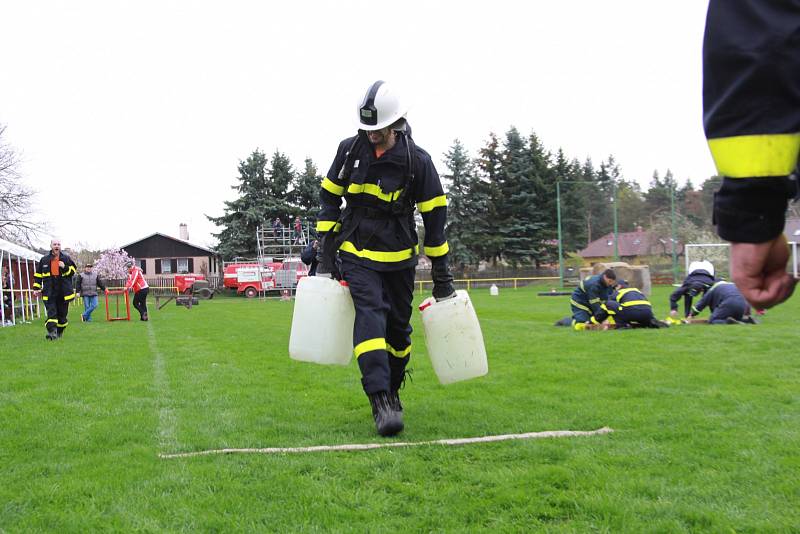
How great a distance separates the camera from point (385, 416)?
14.6 ft

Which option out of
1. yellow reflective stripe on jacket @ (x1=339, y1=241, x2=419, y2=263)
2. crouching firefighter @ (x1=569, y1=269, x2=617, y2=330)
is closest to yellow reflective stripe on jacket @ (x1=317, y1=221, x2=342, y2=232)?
yellow reflective stripe on jacket @ (x1=339, y1=241, x2=419, y2=263)

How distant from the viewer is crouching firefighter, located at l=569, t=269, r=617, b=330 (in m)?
12.6

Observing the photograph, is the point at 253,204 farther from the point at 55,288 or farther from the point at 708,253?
the point at 55,288

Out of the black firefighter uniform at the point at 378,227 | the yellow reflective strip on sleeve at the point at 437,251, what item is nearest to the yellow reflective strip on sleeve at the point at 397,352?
the black firefighter uniform at the point at 378,227

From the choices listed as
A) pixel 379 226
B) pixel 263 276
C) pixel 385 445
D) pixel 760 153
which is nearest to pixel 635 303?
Result: pixel 379 226

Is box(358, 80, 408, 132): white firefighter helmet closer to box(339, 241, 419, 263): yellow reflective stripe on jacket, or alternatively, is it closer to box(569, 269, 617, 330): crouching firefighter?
box(339, 241, 419, 263): yellow reflective stripe on jacket

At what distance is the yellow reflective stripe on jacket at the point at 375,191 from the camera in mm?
4664

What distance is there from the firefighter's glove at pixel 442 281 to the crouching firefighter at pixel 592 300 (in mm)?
7954

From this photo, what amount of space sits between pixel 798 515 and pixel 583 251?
43070 millimetres

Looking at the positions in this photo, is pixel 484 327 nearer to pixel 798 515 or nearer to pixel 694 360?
pixel 694 360

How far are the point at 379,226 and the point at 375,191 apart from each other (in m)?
0.23

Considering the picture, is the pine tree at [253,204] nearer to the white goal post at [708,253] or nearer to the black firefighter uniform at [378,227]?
the white goal post at [708,253]

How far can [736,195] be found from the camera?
1.38 meters

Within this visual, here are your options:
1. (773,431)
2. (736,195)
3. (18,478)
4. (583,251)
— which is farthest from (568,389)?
(583,251)
